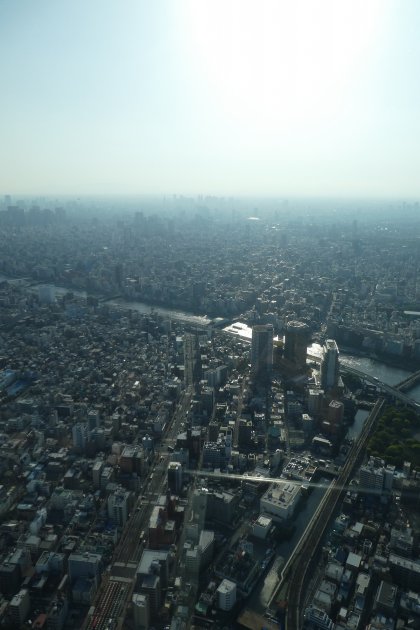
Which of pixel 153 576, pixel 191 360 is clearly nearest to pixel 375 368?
pixel 191 360

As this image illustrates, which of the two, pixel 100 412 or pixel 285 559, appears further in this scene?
pixel 100 412

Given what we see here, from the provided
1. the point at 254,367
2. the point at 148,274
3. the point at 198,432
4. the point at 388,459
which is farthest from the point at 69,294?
the point at 388,459

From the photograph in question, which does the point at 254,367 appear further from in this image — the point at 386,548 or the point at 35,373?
the point at 386,548

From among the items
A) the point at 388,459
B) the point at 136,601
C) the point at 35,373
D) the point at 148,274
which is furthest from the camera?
the point at 148,274

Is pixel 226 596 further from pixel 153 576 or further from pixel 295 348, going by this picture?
pixel 295 348

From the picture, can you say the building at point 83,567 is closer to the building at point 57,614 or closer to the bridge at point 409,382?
the building at point 57,614
